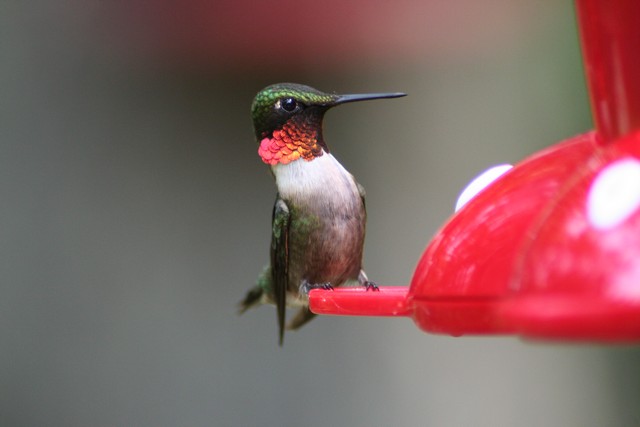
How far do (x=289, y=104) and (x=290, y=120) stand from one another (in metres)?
0.05

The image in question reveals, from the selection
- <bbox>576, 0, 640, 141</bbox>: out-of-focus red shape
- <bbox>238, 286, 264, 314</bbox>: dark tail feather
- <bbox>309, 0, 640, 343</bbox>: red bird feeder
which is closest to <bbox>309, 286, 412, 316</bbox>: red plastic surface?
<bbox>309, 0, 640, 343</bbox>: red bird feeder

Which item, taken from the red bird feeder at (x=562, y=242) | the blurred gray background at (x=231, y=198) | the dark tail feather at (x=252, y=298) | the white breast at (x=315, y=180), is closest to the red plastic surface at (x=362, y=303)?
the red bird feeder at (x=562, y=242)

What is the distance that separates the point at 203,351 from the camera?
18.8 feet

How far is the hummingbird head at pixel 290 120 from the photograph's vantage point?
126 inches

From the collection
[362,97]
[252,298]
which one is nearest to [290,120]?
[362,97]

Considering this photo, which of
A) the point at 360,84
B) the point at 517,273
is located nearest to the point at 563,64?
the point at 360,84

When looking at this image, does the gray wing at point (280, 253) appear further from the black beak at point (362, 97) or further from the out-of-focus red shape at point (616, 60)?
the out-of-focus red shape at point (616, 60)

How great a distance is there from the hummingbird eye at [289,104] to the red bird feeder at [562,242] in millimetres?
1025

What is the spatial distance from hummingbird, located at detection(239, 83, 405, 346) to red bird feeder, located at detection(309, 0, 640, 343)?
1.04 metres

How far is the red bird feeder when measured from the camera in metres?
1.30

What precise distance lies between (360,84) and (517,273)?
174 inches

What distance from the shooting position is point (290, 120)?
3238 millimetres

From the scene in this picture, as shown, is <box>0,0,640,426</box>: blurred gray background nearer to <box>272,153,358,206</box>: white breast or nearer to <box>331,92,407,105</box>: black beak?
<box>272,153,358,206</box>: white breast

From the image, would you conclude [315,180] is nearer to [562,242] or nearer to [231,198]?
[562,242]
